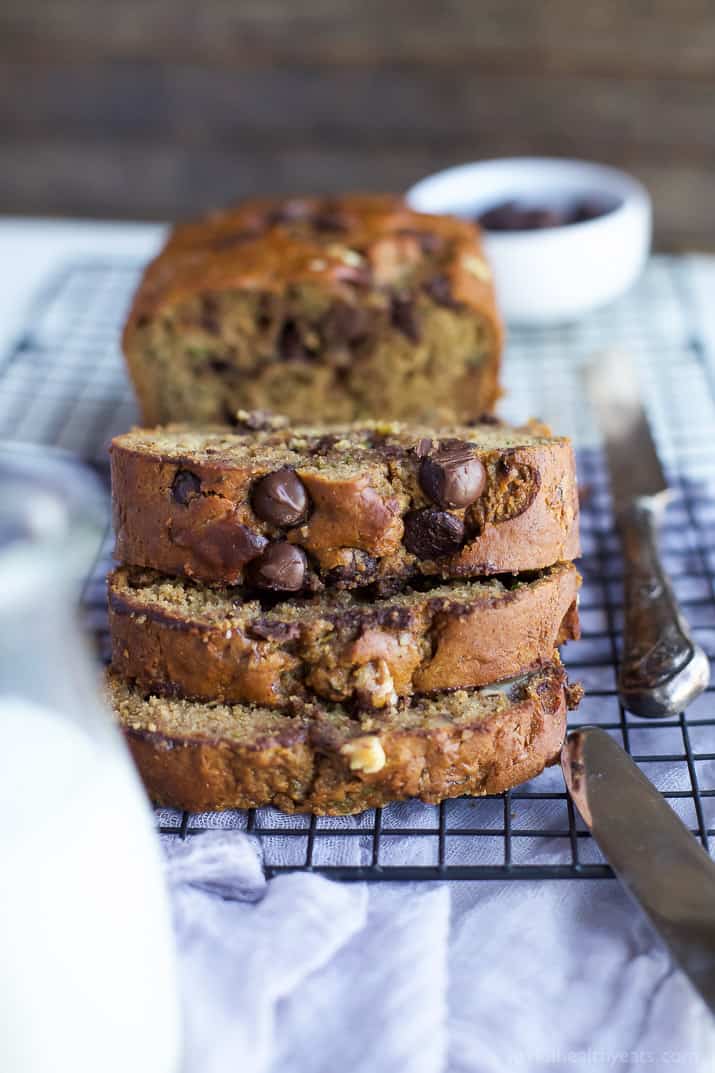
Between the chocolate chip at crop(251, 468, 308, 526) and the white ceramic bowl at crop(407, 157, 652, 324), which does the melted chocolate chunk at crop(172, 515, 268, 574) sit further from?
the white ceramic bowl at crop(407, 157, 652, 324)

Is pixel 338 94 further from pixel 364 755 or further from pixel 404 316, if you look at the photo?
pixel 364 755

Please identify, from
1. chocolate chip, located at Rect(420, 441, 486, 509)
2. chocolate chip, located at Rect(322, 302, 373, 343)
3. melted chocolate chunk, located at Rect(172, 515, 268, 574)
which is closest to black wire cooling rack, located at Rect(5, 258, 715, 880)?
melted chocolate chunk, located at Rect(172, 515, 268, 574)

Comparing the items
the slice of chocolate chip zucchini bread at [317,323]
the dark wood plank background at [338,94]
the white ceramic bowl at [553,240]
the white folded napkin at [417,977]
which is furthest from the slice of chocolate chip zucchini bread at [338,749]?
the dark wood plank background at [338,94]

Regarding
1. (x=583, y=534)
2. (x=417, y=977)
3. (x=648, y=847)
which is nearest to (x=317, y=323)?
(x=583, y=534)

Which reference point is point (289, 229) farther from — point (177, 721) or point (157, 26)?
point (157, 26)

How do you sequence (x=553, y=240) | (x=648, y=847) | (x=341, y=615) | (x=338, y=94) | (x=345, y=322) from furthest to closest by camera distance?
(x=338, y=94), (x=553, y=240), (x=345, y=322), (x=341, y=615), (x=648, y=847)

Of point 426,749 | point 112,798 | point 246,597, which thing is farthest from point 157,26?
point 112,798
